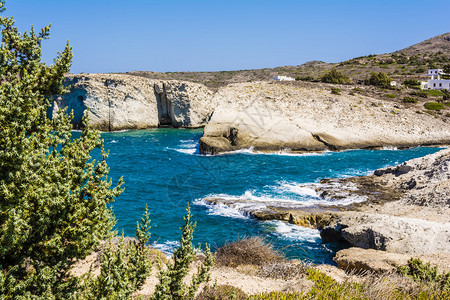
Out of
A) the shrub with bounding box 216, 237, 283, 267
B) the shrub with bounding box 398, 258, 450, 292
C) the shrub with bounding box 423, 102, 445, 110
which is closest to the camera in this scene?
the shrub with bounding box 398, 258, 450, 292

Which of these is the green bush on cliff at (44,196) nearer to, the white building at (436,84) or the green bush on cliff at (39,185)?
the green bush on cliff at (39,185)

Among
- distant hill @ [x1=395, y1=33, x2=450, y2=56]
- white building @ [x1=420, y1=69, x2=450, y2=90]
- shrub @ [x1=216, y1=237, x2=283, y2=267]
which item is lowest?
shrub @ [x1=216, y1=237, x2=283, y2=267]

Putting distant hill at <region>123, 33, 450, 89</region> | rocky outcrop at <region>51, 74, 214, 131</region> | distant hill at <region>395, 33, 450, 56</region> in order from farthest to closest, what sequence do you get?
distant hill at <region>395, 33, 450, 56</region> < distant hill at <region>123, 33, 450, 89</region> < rocky outcrop at <region>51, 74, 214, 131</region>

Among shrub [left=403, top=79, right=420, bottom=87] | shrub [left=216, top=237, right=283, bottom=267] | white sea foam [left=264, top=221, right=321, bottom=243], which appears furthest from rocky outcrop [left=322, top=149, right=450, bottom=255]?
shrub [left=403, top=79, right=420, bottom=87]

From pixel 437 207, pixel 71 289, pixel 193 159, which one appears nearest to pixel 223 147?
pixel 193 159

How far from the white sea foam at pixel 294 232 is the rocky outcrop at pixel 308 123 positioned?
72.4 ft

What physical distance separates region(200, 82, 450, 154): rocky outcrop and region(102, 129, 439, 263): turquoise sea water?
96.9 inches

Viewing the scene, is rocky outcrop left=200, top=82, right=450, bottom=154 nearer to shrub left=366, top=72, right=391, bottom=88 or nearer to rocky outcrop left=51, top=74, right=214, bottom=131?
rocky outcrop left=51, top=74, right=214, bottom=131

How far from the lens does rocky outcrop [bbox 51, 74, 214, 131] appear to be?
63.0 m


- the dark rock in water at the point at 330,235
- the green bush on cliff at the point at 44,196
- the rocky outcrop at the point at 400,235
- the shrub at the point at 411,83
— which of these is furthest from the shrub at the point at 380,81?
the green bush on cliff at the point at 44,196

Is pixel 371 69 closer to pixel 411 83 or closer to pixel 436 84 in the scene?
pixel 436 84

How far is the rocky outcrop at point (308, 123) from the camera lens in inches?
1667

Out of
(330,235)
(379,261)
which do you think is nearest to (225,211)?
(330,235)

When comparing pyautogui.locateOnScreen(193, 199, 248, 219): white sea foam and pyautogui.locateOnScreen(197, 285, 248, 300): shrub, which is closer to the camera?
pyautogui.locateOnScreen(197, 285, 248, 300): shrub
